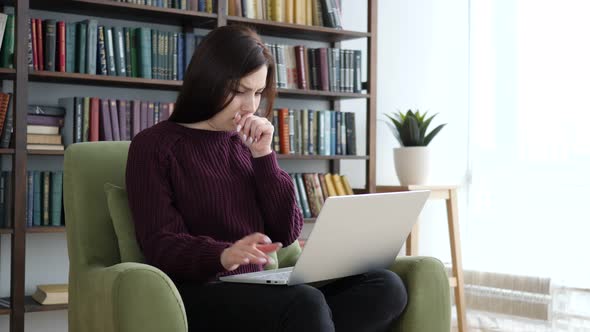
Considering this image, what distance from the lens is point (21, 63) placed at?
289cm

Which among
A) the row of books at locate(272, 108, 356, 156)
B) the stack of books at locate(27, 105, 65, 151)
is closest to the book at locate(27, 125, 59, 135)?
the stack of books at locate(27, 105, 65, 151)

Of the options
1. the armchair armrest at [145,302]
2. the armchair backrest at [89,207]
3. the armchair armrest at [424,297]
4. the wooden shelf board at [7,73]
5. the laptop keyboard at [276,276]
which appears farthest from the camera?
the wooden shelf board at [7,73]

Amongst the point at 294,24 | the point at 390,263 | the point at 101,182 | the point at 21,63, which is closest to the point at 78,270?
the point at 101,182

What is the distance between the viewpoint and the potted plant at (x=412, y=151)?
12.2 ft

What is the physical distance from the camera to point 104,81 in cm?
314

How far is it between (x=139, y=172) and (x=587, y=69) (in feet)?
8.58

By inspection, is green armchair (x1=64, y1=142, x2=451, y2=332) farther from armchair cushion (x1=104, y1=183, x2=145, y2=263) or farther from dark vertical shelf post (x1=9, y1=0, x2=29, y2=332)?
dark vertical shelf post (x1=9, y1=0, x2=29, y2=332)

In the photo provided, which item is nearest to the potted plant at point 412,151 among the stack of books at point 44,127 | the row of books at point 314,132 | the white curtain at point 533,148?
the row of books at point 314,132

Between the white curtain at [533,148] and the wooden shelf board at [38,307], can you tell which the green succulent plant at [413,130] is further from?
the wooden shelf board at [38,307]

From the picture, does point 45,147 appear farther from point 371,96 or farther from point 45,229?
point 371,96

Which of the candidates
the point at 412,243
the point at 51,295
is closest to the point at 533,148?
the point at 412,243

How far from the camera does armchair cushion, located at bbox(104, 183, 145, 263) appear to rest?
6.56 feet

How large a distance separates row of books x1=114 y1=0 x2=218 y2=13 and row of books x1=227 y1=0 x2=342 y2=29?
0.10 m

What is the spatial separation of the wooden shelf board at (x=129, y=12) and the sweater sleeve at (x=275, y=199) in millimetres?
1286
